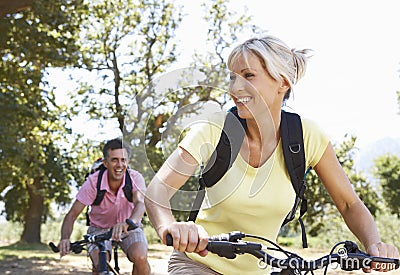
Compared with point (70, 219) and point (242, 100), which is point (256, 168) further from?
point (70, 219)

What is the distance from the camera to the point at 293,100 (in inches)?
126

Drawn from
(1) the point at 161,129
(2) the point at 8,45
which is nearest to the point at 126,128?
(1) the point at 161,129

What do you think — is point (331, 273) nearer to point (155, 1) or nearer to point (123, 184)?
point (123, 184)

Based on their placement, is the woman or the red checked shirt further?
the red checked shirt

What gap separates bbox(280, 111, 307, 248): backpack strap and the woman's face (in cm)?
17

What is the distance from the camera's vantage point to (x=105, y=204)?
679 centimetres

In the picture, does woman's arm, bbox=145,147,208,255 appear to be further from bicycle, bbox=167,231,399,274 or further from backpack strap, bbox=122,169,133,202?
backpack strap, bbox=122,169,133,202

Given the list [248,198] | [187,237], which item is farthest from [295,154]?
[187,237]

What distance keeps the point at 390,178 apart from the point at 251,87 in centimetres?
2463

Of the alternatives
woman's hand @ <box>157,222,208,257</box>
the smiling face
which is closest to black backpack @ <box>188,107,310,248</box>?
woman's hand @ <box>157,222,208,257</box>

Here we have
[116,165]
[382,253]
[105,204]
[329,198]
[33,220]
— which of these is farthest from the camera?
[33,220]

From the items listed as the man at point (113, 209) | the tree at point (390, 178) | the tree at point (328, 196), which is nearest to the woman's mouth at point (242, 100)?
the man at point (113, 209)

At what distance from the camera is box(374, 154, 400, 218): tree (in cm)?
2550

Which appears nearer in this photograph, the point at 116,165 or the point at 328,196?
the point at 116,165
